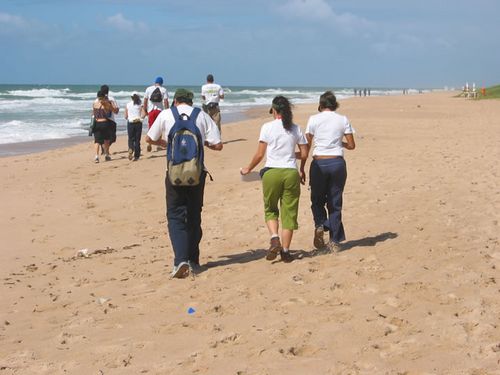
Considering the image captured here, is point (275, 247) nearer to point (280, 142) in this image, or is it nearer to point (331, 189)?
point (331, 189)

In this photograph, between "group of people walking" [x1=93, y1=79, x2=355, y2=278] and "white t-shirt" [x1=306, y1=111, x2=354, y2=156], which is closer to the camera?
"group of people walking" [x1=93, y1=79, x2=355, y2=278]

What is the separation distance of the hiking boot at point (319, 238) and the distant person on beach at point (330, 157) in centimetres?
8

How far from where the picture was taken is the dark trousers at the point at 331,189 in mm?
6508

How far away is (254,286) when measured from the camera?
18.6ft

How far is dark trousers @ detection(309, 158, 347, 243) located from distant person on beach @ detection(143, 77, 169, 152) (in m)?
7.84

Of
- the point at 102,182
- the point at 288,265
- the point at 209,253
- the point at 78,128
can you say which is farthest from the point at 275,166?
the point at 78,128

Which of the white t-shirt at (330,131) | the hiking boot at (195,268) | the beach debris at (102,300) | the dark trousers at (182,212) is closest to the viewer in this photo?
the beach debris at (102,300)

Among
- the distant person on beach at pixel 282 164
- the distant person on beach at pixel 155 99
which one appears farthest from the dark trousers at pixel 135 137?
the distant person on beach at pixel 282 164

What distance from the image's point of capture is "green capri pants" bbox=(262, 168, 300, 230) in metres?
6.24

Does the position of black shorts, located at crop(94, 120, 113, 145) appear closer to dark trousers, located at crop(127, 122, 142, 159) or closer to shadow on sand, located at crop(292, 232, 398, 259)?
dark trousers, located at crop(127, 122, 142, 159)

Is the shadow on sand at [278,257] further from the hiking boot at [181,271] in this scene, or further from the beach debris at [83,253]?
the beach debris at [83,253]

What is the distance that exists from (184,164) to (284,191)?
1.03 m

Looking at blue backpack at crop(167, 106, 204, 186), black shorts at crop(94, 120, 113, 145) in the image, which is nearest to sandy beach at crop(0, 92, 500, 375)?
blue backpack at crop(167, 106, 204, 186)

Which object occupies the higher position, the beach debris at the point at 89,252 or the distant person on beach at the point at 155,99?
the distant person on beach at the point at 155,99
